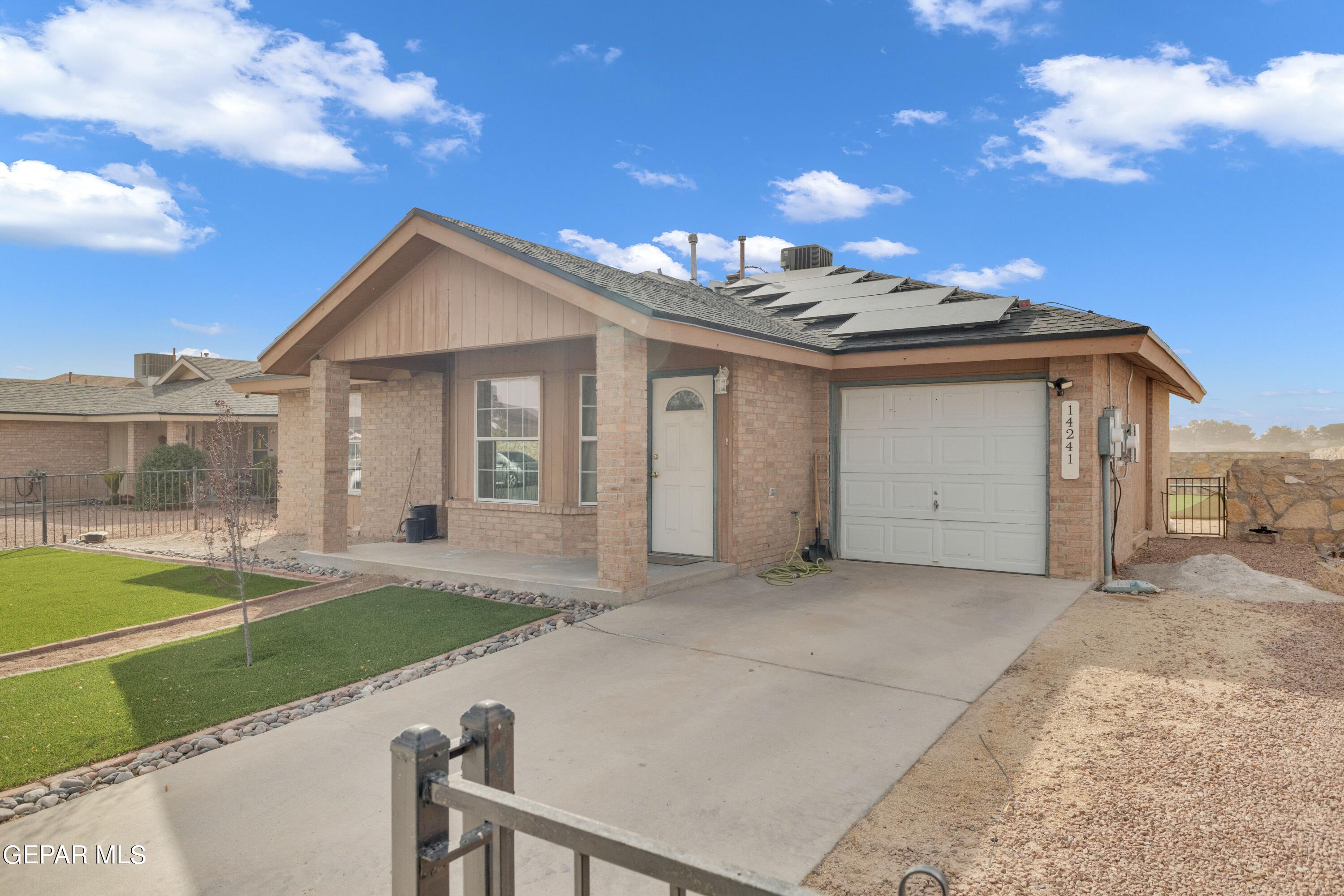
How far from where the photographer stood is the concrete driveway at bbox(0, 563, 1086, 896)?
3.16m

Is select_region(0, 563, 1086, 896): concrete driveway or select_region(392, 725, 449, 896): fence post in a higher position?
select_region(392, 725, 449, 896): fence post

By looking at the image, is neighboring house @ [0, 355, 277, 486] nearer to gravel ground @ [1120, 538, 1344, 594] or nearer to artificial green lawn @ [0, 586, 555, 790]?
artificial green lawn @ [0, 586, 555, 790]

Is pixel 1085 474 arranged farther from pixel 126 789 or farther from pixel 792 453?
pixel 126 789

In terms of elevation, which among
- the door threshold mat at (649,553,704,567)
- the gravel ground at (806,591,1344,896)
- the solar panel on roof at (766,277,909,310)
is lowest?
the gravel ground at (806,591,1344,896)

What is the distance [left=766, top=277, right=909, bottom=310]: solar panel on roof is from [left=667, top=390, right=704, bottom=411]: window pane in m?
3.38

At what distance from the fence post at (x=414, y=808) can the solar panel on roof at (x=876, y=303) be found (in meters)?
10.1

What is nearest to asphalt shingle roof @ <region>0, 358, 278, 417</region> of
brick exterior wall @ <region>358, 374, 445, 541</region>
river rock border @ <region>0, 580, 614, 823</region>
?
brick exterior wall @ <region>358, 374, 445, 541</region>

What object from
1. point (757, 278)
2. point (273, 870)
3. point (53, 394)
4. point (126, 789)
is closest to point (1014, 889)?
point (273, 870)

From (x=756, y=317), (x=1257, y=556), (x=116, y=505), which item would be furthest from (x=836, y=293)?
(x=116, y=505)

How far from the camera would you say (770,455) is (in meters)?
9.42

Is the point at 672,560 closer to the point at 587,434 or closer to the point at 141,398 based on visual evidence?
the point at 587,434

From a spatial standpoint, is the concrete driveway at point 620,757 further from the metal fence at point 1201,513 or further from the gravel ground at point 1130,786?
the metal fence at point 1201,513

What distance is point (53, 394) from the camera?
24.8m

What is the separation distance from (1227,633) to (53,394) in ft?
104
